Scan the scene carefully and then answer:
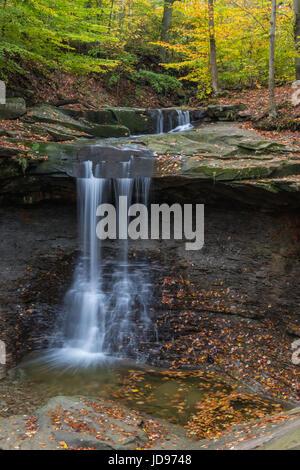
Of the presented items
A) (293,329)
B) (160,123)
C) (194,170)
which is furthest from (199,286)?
(160,123)

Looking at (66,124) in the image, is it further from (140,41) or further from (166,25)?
(166,25)

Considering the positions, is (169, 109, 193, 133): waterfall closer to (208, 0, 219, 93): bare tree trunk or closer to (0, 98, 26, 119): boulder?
(208, 0, 219, 93): bare tree trunk

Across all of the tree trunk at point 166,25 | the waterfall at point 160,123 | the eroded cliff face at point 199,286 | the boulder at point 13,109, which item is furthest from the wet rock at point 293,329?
the tree trunk at point 166,25

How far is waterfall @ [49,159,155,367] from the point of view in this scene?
9445 mm

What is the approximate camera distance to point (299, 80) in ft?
42.5

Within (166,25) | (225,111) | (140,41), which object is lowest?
(225,111)

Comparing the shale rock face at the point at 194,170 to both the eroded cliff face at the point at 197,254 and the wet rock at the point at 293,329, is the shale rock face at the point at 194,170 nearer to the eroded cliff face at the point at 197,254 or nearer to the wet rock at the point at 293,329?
the eroded cliff face at the point at 197,254

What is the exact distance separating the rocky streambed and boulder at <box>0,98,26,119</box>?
175 centimetres

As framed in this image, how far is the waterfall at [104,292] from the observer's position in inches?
372

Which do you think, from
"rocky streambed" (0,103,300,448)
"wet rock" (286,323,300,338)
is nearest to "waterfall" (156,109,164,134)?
"rocky streambed" (0,103,300,448)

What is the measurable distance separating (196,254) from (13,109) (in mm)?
6904

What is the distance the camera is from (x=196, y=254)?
32.4 ft

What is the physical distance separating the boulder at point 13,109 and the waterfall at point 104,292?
3103mm

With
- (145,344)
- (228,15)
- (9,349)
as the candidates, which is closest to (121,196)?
(145,344)
